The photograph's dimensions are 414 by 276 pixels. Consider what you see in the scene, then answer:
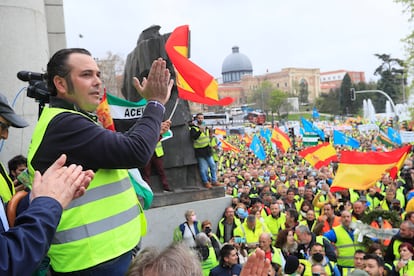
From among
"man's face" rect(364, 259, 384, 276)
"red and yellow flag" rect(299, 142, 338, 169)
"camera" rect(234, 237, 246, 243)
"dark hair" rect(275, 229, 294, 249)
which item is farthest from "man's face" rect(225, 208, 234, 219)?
"red and yellow flag" rect(299, 142, 338, 169)

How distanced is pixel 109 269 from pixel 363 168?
8.79 meters

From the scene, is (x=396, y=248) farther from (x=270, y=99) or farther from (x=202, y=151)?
(x=270, y=99)

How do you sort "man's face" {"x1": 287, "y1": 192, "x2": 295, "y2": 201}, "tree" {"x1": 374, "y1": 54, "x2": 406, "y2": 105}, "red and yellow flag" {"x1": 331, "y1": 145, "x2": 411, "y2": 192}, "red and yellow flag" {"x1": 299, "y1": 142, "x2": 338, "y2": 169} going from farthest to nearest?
"tree" {"x1": 374, "y1": 54, "x2": 406, "y2": 105} < "red and yellow flag" {"x1": 299, "y1": 142, "x2": 338, "y2": 169} < "man's face" {"x1": 287, "y1": 192, "x2": 295, "y2": 201} < "red and yellow flag" {"x1": 331, "y1": 145, "x2": 411, "y2": 192}

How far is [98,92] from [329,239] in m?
5.92

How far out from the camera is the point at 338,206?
9.91 metres

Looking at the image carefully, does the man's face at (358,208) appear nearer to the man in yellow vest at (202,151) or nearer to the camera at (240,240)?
the camera at (240,240)

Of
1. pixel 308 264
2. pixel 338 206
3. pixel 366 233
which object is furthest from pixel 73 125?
pixel 338 206

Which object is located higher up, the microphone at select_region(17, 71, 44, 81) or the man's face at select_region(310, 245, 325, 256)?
the microphone at select_region(17, 71, 44, 81)

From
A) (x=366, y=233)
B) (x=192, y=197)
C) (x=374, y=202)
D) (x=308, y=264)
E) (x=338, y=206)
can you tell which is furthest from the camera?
(x=374, y=202)

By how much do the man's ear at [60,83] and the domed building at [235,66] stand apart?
411 ft

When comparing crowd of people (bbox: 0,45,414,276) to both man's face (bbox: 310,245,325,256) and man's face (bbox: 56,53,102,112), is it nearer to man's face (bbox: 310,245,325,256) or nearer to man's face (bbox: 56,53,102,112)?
man's face (bbox: 56,53,102,112)

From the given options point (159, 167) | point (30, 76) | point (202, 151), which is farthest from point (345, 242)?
point (30, 76)

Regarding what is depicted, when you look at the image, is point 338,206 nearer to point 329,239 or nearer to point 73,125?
point 329,239

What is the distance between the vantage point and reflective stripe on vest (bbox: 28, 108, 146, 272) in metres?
1.88
